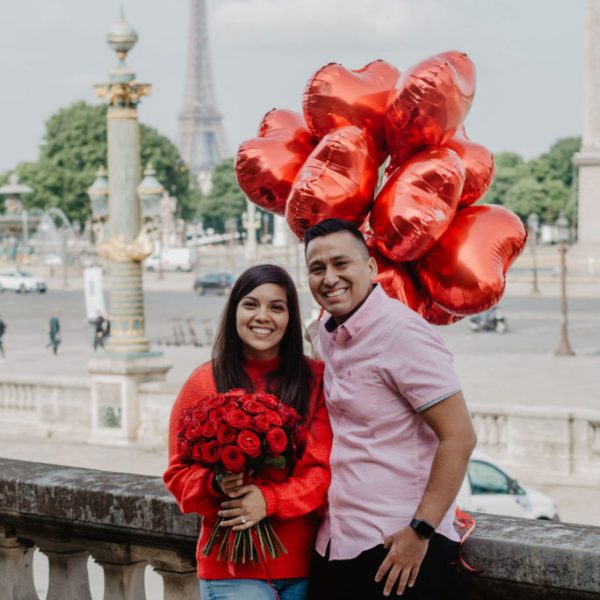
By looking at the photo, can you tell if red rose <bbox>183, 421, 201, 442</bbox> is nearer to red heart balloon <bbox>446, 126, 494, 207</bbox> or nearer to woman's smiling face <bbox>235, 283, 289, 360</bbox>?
woman's smiling face <bbox>235, 283, 289, 360</bbox>

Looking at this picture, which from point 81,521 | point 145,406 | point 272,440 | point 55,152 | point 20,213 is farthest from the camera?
point 55,152

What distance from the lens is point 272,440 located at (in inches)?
140

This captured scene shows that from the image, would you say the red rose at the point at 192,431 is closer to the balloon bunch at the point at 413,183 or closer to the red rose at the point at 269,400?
the red rose at the point at 269,400

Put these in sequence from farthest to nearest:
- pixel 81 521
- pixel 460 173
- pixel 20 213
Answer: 1. pixel 20 213
2. pixel 460 173
3. pixel 81 521

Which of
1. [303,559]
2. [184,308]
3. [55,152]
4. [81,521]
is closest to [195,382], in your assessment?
[303,559]

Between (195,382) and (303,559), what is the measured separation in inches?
22.6

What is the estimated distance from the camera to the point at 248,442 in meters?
3.54

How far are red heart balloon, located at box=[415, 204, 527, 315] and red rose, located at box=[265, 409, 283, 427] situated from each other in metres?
1.64

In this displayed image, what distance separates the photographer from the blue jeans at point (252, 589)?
12.2ft

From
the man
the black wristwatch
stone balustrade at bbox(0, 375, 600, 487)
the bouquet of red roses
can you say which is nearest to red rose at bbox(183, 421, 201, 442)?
the bouquet of red roses

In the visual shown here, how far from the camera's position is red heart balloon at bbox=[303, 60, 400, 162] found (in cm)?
527

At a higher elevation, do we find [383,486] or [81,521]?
[383,486]

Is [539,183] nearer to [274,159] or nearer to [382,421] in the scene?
[274,159]

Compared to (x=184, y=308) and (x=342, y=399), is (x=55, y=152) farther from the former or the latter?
(x=342, y=399)
